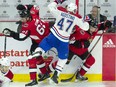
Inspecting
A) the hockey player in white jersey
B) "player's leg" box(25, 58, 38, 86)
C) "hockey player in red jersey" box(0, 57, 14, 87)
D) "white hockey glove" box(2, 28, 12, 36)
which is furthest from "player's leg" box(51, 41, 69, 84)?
"hockey player in red jersey" box(0, 57, 14, 87)

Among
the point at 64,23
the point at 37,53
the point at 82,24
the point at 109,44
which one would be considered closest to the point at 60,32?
the point at 64,23

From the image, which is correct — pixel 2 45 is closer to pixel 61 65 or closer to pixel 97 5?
pixel 61 65

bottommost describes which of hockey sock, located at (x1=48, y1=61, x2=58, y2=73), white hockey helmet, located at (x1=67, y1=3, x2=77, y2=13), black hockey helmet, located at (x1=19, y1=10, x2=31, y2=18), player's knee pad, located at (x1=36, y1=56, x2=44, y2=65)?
hockey sock, located at (x1=48, y1=61, x2=58, y2=73)

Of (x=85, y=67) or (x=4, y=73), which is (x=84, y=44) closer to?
(x=85, y=67)

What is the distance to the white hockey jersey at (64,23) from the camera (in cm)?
684

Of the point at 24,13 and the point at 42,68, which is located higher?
the point at 24,13

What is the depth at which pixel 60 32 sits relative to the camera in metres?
6.89

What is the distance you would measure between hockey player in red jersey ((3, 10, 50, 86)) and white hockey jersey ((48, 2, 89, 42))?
23 centimetres

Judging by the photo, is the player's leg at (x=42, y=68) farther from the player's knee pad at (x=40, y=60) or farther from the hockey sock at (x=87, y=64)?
the hockey sock at (x=87, y=64)

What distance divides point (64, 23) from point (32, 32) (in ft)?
1.53

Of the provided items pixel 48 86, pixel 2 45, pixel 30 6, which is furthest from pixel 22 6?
pixel 48 86

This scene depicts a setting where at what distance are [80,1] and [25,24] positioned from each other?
1.13m

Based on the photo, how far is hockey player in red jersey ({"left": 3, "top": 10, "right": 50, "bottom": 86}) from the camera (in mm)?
6875

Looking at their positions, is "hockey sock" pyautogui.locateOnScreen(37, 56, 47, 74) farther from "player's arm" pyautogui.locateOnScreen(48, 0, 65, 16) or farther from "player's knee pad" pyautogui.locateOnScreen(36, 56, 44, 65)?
"player's arm" pyautogui.locateOnScreen(48, 0, 65, 16)
